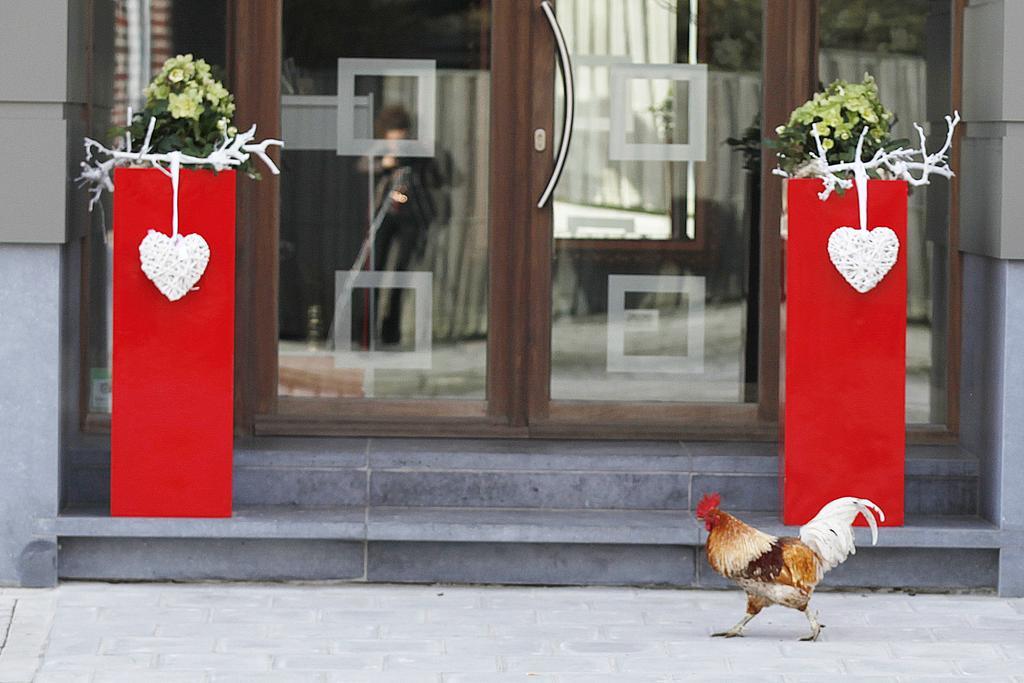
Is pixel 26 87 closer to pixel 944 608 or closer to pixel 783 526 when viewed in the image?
pixel 783 526

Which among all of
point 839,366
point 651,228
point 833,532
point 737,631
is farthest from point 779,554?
point 651,228

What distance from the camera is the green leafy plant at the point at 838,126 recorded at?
24.4ft

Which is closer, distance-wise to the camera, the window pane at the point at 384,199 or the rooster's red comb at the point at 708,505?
the rooster's red comb at the point at 708,505

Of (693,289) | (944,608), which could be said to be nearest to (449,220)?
(693,289)

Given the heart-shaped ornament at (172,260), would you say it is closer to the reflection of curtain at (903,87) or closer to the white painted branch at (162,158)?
the white painted branch at (162,158)

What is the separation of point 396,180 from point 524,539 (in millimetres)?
1704

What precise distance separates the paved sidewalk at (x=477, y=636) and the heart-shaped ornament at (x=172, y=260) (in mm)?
1122

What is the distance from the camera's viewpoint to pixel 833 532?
22.2ft

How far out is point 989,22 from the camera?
766 centimetres

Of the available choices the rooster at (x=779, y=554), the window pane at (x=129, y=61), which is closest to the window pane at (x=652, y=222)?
the window pane at (x=129, y=61)

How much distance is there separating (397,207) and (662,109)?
1.16 meters

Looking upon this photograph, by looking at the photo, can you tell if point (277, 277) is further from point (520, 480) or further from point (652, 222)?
point (652, 222)

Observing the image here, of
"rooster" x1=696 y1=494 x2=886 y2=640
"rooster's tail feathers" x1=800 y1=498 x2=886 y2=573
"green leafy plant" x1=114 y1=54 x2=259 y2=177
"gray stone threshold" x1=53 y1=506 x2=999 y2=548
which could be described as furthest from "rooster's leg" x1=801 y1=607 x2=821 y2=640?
"green leafy plant" x1=114 y1=54 x2=259 y2=177

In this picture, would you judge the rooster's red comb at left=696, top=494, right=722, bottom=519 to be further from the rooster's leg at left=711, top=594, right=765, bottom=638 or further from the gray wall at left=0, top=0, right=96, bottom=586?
the gray wall at left=0, top=0, right=96, bottom=586
